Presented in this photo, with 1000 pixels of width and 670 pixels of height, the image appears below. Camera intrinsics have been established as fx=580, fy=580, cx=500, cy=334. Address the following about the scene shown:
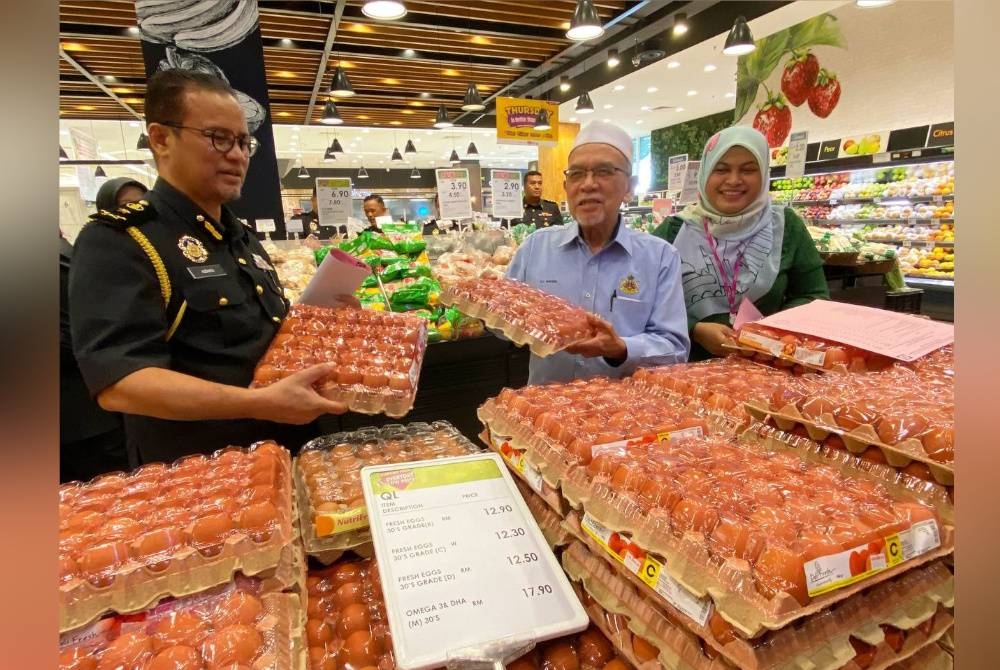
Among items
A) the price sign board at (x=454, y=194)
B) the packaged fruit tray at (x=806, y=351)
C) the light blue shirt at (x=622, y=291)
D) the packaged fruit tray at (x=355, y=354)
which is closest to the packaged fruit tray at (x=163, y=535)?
the packaged fruit tray at (x=355, y=354)

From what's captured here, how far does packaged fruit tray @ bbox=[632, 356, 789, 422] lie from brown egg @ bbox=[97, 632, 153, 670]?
4.56 ft

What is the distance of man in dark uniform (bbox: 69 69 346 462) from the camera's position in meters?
1.57

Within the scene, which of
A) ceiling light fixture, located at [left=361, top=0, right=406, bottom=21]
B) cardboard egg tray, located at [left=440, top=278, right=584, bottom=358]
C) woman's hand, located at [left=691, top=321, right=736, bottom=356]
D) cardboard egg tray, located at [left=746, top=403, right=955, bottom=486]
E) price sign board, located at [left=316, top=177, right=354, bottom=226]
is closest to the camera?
cardboard egg tray, located at [left=746, top=403, right=955, bottom=486]

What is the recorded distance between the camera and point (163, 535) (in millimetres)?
1015

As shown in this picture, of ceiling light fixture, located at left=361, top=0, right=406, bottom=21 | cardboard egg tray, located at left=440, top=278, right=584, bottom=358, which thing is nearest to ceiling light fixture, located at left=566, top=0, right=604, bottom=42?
ceiling light fixture, located at left=361, top=0, right=406, bottom=21

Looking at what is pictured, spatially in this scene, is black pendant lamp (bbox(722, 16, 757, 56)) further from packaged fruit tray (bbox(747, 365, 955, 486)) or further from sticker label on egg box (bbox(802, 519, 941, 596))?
sticker label on egg box (bbox(802, 519, 941, 596))

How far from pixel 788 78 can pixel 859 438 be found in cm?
966

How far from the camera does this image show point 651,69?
10617mm

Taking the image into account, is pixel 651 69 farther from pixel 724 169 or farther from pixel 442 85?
pixel 724 169

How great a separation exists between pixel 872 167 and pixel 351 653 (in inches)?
357

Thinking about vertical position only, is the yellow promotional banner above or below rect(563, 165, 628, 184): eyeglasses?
above

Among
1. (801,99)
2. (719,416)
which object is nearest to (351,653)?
(719,416)

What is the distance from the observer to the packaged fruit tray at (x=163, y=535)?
95 cm

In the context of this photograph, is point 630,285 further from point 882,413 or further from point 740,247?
point 882,413
